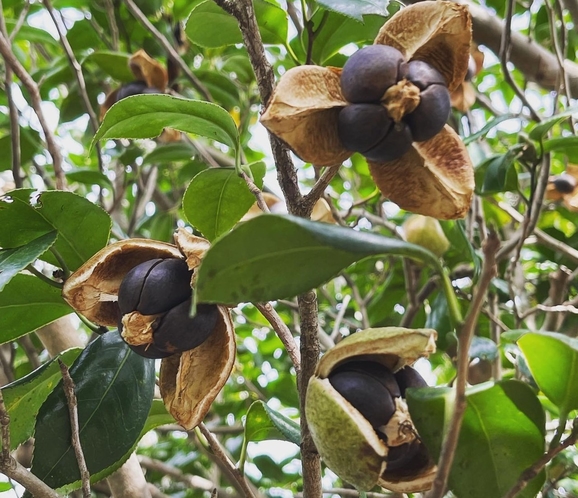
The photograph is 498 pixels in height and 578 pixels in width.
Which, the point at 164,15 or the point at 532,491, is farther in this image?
A: the point at 164,15

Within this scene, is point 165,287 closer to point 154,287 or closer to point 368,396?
point 154,287

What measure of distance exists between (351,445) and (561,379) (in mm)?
201


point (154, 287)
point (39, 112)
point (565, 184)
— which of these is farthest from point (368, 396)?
point (565, 184)

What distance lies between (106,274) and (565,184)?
1.14 m

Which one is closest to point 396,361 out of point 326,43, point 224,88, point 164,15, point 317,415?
point 317,415

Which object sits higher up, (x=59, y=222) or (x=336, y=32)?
(x=336, y=32)

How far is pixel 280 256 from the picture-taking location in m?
0.45

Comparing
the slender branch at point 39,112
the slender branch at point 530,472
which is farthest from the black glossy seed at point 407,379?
the slender branch at point 39,112

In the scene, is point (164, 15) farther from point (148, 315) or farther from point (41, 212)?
point (148, 315)

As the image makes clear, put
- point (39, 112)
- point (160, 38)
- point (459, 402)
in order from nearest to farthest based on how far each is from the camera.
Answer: point (459, 402) < point (39, 112) < point (160, 38)

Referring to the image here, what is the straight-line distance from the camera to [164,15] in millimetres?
1597

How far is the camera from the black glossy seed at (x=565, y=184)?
142 centimetres

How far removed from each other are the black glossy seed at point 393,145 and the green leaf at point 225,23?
1.08 ft

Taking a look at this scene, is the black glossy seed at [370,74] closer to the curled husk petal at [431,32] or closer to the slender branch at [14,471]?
the curled husk petal at [431,32]
